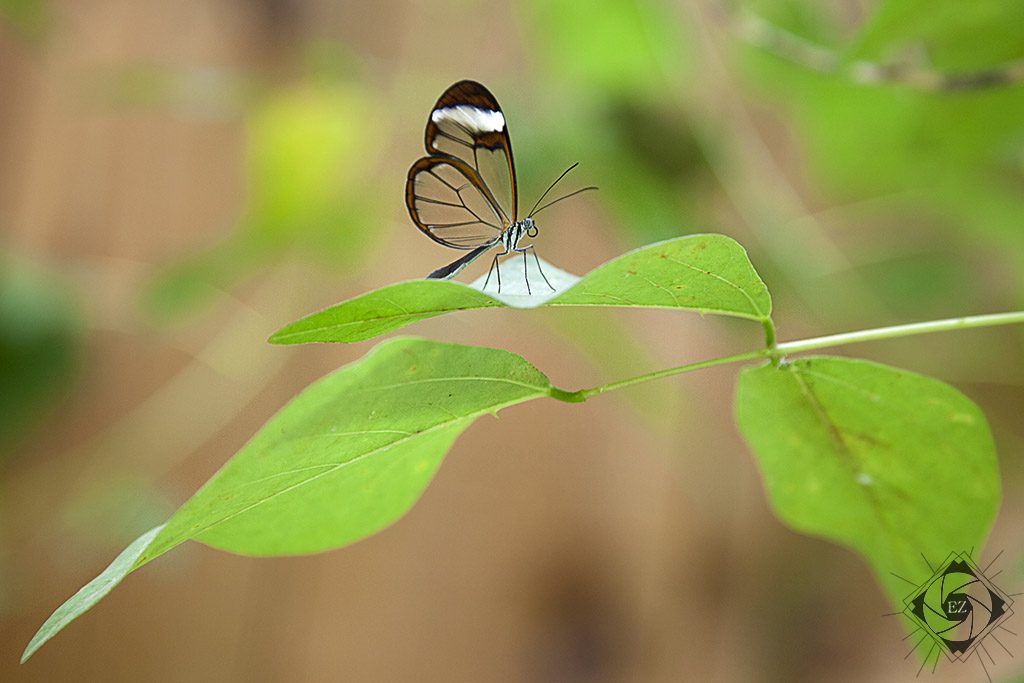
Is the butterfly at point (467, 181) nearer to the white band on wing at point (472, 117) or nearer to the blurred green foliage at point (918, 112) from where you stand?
the white band on wing at point (472, 117)

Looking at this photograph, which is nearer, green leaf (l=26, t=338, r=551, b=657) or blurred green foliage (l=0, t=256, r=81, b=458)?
green leaf (l=26, t=338, r=551, b=657)

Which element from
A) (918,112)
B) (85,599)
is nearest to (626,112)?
(918,112)

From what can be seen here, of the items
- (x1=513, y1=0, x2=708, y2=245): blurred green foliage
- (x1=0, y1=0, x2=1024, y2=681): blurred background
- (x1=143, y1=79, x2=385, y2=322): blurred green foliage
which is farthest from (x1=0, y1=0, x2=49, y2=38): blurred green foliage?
(x1=513, y1=0, x2=708, y2=245): blurred green foliage

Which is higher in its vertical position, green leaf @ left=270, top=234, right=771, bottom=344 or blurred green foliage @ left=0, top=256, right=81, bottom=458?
blurred green foliage @ left=0, top=256, right=81, bottom=458

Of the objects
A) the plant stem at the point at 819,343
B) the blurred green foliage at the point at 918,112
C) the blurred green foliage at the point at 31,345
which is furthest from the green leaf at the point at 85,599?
the blurred green foliage at the point at 31,345

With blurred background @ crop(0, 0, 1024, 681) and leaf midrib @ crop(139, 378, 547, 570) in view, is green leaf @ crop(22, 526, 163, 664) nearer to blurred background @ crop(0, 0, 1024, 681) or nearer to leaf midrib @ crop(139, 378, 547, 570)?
leaf midrib @ crop(139, 378, 547, 570)

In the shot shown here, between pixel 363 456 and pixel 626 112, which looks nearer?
pixel 363 456

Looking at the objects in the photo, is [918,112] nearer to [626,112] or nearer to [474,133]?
[626,112]

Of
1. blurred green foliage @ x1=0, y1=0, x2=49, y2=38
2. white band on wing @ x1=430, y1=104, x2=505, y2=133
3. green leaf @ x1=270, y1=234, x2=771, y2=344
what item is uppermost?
blurred green foliage @ x1=0, y1=0, x2=49, y2=38
